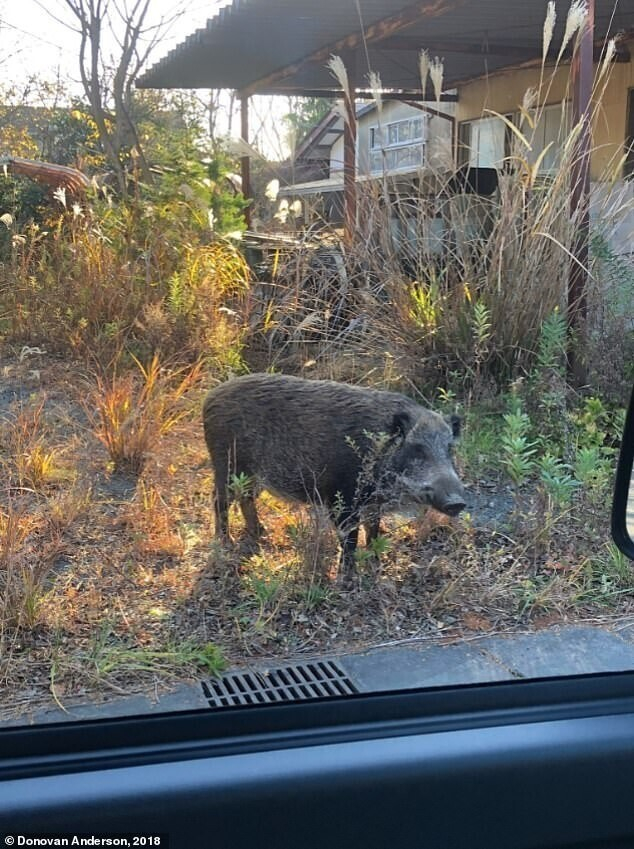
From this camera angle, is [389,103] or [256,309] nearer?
[256,309]

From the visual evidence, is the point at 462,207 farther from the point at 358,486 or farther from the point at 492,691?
the point at 492,691

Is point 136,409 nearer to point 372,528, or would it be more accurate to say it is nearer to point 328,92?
point 372,528

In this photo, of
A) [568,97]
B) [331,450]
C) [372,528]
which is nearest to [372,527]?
[372,528]

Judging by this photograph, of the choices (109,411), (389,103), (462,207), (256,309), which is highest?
(389,103)

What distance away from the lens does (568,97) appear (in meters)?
6.15

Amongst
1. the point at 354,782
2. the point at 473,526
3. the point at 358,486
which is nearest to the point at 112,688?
the point at 354,782

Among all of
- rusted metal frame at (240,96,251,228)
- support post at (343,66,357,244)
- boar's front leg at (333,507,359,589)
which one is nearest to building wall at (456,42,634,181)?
support post at (343,66,357,244)

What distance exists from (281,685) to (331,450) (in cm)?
137

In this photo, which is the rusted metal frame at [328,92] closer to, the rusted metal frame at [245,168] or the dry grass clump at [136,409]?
the rusted metal frame at [245,168]

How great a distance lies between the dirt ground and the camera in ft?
8.99

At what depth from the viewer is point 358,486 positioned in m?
3.46

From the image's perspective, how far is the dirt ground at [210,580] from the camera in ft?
8.99

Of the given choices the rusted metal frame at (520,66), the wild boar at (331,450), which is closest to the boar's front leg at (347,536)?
the wild boar at (331,450)

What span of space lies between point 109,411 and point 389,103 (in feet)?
24.9
